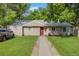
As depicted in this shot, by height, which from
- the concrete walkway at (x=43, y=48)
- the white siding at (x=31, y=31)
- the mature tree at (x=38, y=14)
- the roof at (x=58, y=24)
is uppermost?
the mature tree at (x=38, y=14)

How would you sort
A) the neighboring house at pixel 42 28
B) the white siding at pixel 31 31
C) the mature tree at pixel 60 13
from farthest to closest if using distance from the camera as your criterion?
the white siding at pixel 31 31 → the neighboring house at pixel 42 28 → the mature tree at pixel 60 13

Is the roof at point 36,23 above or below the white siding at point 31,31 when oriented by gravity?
above

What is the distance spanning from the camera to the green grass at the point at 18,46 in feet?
47.2

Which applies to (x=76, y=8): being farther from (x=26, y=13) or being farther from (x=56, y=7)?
(x=26, y=13)

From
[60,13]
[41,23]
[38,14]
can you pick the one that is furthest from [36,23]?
[60,13]

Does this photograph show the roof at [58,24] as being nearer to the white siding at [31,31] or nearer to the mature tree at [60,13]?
the mature tree at [60,13]

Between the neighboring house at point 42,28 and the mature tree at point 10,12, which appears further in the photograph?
the neighboring house at point 42,28

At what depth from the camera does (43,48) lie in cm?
1484

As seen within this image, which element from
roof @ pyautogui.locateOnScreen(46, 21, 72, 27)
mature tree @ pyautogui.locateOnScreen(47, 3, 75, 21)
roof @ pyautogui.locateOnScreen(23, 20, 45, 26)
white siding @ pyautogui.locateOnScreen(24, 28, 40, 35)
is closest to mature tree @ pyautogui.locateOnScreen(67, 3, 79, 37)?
mature tree @ pyautogui.locateOnScreen(47, 3, 75, 21)

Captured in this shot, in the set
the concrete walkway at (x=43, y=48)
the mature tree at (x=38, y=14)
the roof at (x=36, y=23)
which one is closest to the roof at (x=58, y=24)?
the roof at (x=36, y=23)

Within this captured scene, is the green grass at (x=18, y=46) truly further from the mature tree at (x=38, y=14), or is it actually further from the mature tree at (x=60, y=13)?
the mature tree at (x=60, y=13)

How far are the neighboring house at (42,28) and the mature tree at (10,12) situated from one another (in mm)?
312

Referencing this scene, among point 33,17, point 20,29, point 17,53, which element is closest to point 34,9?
point 33,17

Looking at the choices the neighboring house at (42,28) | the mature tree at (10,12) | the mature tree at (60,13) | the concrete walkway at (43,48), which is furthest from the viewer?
the neighboring house at (42,28)
